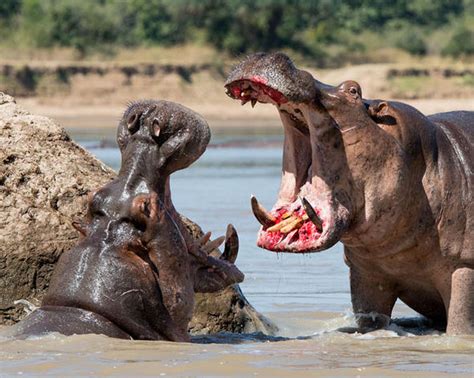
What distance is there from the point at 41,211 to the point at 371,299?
1.58 meters

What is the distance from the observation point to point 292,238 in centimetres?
609

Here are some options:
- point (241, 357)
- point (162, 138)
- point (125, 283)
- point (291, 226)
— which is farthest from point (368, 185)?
point (125, 283)

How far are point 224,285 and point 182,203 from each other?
778 centimetres

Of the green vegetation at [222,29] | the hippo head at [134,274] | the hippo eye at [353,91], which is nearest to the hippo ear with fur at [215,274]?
the hippo head at [134,274]

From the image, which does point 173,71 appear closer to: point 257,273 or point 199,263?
point 257,273

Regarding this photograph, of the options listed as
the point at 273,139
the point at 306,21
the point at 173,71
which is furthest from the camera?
the point at 306,21

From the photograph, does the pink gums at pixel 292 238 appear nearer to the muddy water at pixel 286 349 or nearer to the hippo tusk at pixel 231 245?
the hippo tusk at pixel 231 245

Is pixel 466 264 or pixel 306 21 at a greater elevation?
pixel 306 21

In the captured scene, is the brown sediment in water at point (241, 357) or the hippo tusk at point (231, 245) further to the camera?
the hippo tusk at point (231, 245)

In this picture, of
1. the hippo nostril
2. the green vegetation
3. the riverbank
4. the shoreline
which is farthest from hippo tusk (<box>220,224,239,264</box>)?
the green vegetation

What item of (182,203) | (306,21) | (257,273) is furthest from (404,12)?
(257,273)

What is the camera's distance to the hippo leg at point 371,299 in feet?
21.8

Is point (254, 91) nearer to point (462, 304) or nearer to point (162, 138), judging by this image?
point (162, 138)

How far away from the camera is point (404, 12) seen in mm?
52031
